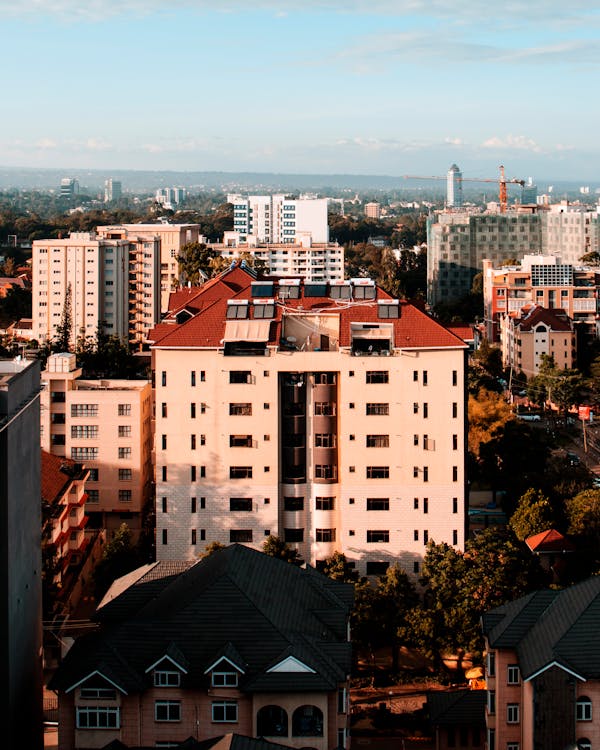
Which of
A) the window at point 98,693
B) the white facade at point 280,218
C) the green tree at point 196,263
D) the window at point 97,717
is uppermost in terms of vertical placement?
the white facade at point 280,218

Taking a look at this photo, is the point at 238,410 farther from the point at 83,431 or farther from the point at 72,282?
the point at 72,282

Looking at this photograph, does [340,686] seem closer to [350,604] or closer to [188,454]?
[350,604]

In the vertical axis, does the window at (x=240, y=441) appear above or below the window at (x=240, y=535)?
above

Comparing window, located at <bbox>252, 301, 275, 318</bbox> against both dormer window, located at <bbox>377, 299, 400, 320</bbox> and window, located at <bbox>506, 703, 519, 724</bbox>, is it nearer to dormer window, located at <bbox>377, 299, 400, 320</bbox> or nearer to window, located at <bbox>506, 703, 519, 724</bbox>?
dormer window, located at <bbox>377, 299, 400, 320</bbox>

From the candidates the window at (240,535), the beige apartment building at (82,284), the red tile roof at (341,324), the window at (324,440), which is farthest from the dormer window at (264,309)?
the beige apartment building at (82,284)

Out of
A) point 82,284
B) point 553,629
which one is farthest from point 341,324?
point 82,284

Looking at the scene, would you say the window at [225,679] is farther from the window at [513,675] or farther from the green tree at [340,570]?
the green tree at [340,570]
